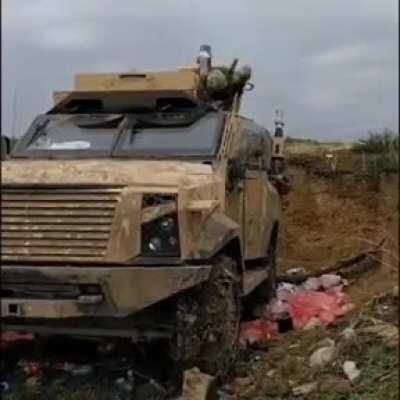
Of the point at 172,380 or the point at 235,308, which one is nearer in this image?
the point at 172,380

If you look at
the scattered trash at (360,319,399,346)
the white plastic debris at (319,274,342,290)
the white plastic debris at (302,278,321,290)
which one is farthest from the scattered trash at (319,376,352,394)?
the white plastic debris at (319,274,342,290)

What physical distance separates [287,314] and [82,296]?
328 cm

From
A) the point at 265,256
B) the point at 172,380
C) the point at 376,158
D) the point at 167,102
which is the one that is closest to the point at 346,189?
the point at 376,158

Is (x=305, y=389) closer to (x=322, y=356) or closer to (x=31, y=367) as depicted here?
(x=322, y=356)

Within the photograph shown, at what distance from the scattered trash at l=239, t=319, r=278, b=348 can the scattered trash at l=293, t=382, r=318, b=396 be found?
4.40ft

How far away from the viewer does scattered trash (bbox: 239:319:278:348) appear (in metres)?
7.54

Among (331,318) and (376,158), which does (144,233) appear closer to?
(331,318)

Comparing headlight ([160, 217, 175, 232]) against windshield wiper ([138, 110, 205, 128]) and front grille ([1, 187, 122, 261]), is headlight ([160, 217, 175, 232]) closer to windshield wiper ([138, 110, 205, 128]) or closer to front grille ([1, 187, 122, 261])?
front grille ([1, 187, 122, 261])

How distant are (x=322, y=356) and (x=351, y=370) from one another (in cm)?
54

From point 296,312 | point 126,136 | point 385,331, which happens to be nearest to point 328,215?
point 296,312

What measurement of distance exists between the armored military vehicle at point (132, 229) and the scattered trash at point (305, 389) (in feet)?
1.99

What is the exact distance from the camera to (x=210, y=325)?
6.08 meters

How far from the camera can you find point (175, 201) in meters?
5.64

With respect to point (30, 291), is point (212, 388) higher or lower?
lower
